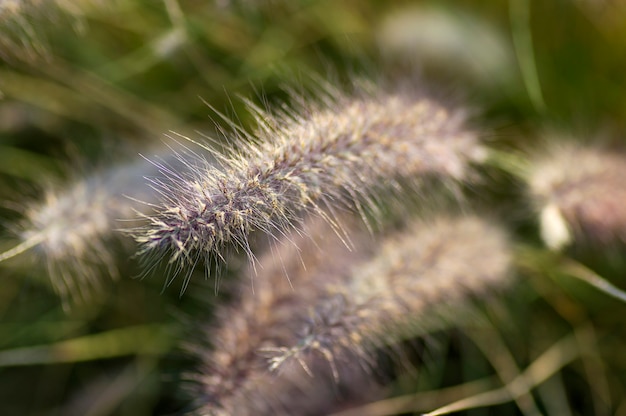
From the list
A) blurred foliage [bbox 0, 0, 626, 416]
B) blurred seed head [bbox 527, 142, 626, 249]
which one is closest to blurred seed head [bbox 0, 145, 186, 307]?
blurred foliage [bbox 0, 0, 626, 416]

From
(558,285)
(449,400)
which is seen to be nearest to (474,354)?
(449,400)

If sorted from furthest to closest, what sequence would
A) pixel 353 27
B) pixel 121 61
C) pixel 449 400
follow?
pixel 353 27 < pixel 121 61 < pixel 449 400

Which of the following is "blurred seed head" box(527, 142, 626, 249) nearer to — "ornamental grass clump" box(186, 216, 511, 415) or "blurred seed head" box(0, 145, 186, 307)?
"ornamental grass clump" box(186, 216, 511, 415)

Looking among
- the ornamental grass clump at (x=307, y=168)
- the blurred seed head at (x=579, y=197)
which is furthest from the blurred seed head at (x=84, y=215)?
the blurred seed head at (x=579, y=197)

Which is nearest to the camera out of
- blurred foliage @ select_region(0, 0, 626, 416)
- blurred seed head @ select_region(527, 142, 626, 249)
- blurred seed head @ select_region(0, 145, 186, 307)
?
blurred seed head @ select_region(0, 145, 186, 307)

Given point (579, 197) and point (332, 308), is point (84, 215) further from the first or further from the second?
point (579, 197)

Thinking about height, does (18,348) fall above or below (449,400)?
above

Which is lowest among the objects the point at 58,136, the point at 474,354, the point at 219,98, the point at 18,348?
the point at 474,354

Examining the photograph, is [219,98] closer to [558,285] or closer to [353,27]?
[353,27]
